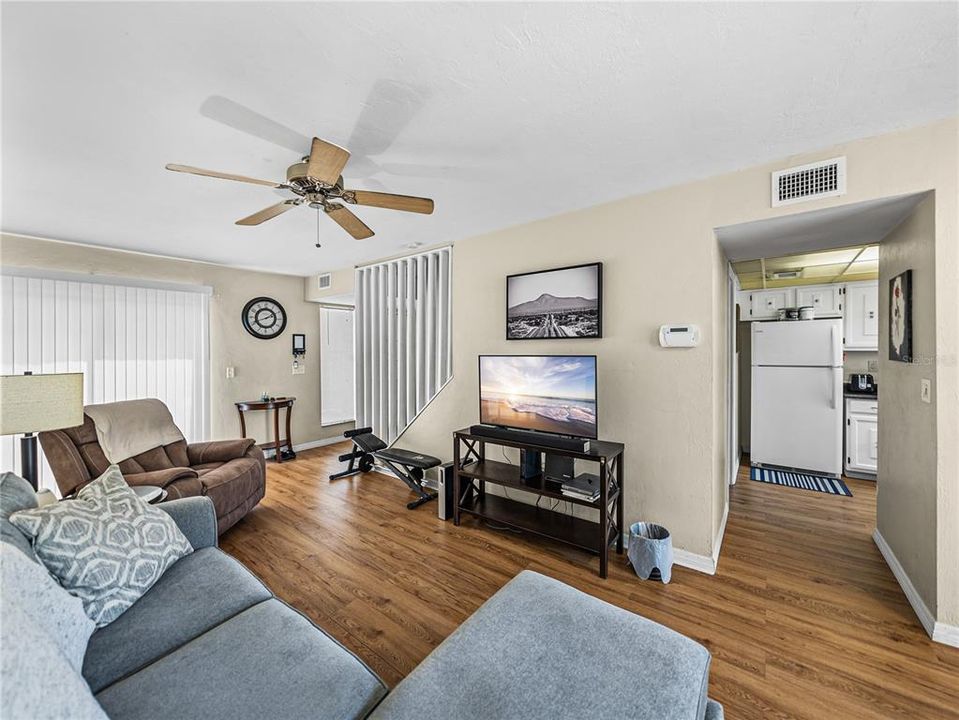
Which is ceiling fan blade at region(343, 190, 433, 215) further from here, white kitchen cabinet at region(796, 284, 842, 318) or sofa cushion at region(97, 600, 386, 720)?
white kitchen cabinet at region(796, 284, 842, 318)

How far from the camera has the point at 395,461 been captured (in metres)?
3.71

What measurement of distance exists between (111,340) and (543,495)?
14.4ft

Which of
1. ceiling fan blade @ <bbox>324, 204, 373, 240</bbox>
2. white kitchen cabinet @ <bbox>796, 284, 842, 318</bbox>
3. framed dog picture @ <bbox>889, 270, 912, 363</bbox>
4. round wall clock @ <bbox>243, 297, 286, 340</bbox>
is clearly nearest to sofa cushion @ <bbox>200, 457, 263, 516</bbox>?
ceiling fan blade @ <bbox>324, 204, 373, 240</bbox>

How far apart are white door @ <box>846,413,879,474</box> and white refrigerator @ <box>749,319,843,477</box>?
0.13 metres

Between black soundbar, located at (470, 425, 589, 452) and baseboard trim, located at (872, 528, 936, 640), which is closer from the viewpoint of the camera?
baseboard trim, located at (872, 528, 936, 640)

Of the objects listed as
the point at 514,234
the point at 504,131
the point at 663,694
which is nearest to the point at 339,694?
the point at 663,694

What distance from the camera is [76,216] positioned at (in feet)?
9.73

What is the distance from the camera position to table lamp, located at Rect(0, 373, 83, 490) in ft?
5.83

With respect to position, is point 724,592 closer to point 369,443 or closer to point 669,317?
point 669,317

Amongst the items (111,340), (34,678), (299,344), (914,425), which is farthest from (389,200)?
(299,344)

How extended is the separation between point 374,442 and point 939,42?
4384 mm

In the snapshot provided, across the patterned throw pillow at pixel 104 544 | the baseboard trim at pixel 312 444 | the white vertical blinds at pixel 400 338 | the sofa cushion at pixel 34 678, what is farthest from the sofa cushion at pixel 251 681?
the baseboard trim at pixel 312 444

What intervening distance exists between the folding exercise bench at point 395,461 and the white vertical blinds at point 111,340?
1.82 m

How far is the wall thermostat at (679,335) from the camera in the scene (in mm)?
2461
